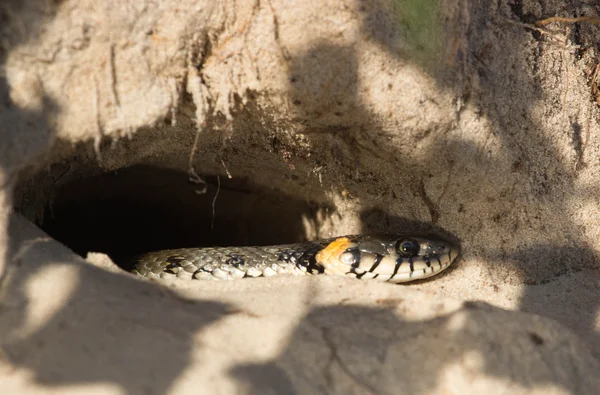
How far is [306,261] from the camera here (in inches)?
175

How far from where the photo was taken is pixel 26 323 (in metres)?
2.53

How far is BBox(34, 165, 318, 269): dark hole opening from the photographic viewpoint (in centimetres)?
502

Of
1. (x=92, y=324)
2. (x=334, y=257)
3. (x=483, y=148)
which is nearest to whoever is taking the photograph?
(x=92, y=324)

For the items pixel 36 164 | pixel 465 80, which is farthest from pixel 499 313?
pixel 36 164

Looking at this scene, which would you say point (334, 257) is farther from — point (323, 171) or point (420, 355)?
point (420, 355)

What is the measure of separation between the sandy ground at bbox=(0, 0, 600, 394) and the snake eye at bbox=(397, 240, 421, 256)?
205mm

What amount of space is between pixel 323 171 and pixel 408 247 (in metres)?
0.87

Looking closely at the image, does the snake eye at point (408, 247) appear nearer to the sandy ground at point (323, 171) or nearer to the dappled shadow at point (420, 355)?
the sandy ground at point (323, 171)

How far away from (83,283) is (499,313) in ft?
6.40

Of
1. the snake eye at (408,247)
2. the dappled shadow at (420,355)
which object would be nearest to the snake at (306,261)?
the snake eye at (408,247)

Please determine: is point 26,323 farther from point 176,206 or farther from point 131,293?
point 176,206

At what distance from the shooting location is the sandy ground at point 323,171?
253 centimetres

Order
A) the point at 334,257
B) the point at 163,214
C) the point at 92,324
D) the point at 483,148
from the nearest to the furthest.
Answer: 1. the point at 92,324
2. the point at 483,148
3. the point at 334,257
4. the point at 163,214

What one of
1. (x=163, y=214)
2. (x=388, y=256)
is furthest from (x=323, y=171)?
(x=163, y=214)
